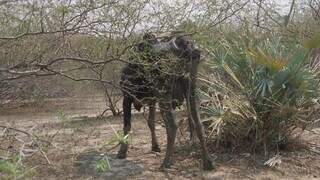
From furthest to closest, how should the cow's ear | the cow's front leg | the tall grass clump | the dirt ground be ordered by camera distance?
1. the tall grass clump
2. the cow's front leg
3. the dirt ground
4. the cow's ear

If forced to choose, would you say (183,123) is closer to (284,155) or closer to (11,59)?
(284,155)

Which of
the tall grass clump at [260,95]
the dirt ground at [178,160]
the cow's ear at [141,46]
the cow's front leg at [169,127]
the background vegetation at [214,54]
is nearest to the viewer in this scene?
the background vegetation at [214,54]

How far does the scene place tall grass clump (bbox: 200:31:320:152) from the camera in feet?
25.8

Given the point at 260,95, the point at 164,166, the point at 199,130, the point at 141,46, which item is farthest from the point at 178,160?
the point at 141,46

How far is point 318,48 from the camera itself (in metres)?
8.30

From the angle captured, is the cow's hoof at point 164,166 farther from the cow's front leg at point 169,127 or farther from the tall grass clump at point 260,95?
the tall grass clump at point 260,95

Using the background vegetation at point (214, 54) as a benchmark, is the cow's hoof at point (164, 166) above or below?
below

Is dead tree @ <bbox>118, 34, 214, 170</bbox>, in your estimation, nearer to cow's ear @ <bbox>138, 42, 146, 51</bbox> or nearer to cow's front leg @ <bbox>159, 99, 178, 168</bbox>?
cow's front leg @ <bbox>159, 99, 178, 168</bbox>

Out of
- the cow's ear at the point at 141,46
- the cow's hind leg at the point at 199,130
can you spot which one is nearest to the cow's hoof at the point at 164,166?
the cow's hind leg at the point at 199,130

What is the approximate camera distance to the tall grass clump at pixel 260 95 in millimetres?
7852

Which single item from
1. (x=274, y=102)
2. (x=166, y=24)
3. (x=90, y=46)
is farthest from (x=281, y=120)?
(x=90, y=46)

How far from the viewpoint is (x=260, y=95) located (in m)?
7.86

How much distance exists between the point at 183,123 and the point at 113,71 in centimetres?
272

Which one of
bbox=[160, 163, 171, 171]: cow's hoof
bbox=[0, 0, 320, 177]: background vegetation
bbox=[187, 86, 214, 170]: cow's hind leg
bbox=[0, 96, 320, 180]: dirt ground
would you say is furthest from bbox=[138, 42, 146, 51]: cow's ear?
bbox=[160, 163, 171, 171]: cow's hoof
